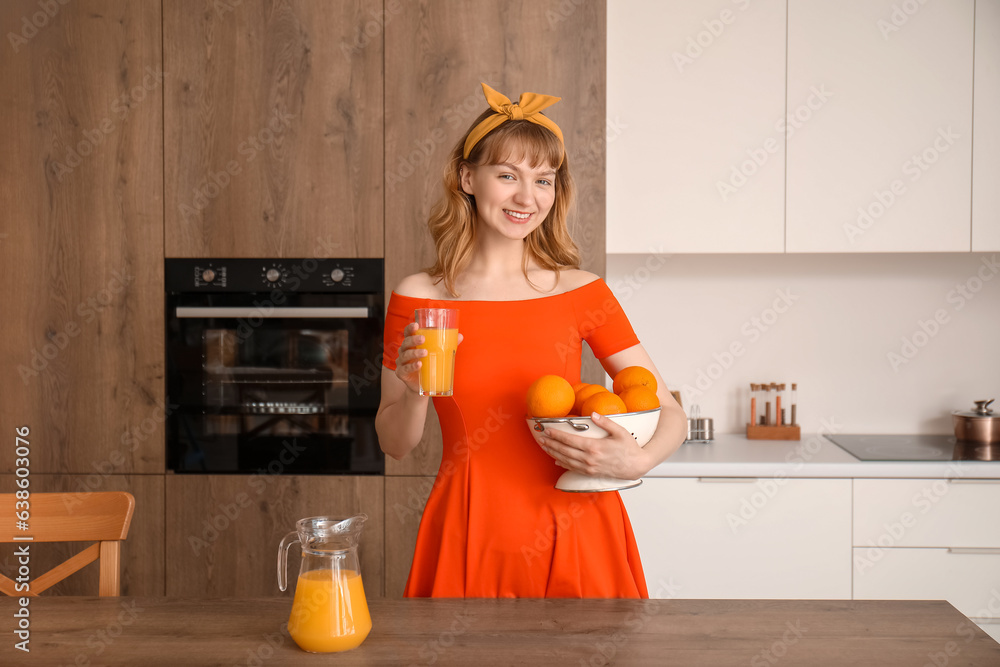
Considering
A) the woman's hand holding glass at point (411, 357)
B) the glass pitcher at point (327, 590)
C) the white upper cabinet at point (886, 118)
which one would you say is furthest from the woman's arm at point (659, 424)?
the white upper cabinet at point (886, 118)

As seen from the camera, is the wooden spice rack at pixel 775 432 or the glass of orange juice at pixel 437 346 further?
the wooden spice rack at pixel 775 432

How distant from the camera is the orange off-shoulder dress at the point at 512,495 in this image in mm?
1344

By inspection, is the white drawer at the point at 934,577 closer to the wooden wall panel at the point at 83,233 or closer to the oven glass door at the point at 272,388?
the oven glass door at the point at 272,388

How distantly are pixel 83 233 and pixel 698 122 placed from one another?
197cm

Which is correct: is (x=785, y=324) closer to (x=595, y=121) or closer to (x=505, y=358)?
(x=595, y=121)

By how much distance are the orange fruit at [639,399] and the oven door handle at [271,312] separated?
1.28 meters

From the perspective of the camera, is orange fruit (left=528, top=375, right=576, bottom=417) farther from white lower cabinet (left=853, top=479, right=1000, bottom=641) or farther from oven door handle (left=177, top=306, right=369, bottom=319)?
white lower cabinet (left=853, top=479, right=1000, bottom=641)

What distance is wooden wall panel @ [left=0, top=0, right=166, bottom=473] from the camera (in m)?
2.34

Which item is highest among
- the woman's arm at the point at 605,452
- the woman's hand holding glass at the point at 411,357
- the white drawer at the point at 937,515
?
the woman's hand holding glass at the point at 411,357

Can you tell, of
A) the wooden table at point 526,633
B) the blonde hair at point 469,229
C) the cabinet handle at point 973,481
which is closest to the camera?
the wooden table at point 526,633

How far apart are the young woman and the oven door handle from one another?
0.88m

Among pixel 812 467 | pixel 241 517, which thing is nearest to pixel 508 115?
pixel 812 467

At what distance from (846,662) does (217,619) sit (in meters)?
0.81

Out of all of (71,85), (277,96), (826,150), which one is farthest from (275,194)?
(826,150)
